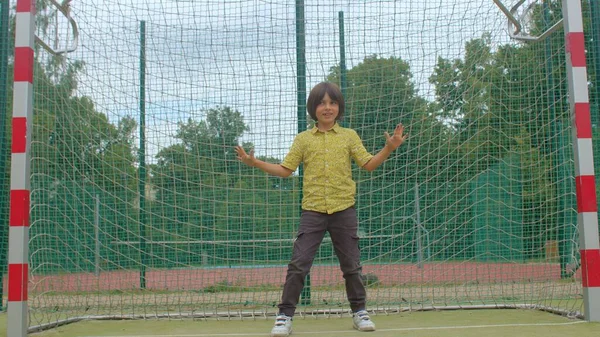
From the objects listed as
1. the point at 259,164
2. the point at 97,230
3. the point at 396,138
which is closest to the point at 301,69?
the point at 259,164

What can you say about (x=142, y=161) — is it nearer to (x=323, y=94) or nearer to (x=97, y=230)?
(x=97, y=230)

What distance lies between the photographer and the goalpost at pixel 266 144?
491cm

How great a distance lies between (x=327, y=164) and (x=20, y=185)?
5.79 ft

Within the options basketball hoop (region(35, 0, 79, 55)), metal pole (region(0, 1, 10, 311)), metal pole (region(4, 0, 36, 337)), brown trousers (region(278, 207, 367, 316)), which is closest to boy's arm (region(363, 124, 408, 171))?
brown trousers (region(278, 207, 367, 316))

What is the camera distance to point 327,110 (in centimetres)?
361

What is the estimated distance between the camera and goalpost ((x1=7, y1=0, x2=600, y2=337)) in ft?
16.1

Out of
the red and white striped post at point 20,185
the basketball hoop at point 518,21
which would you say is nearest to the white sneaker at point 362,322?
the red and white striped post at point 20,185

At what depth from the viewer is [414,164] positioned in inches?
209

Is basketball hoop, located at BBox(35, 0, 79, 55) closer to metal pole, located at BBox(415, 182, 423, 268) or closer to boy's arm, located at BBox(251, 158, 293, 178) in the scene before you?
boy's arm, located at BBox(251, 158, 293, 178)

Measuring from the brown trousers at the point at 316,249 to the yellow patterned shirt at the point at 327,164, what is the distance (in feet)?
0.23

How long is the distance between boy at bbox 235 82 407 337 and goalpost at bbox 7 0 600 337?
1.24 m

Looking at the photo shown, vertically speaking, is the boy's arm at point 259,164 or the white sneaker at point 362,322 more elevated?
the boy's arm at point 259,164

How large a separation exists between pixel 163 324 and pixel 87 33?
2531mm

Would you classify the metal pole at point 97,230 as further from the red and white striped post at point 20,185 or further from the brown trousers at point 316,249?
the brown trousers at point 316,249
